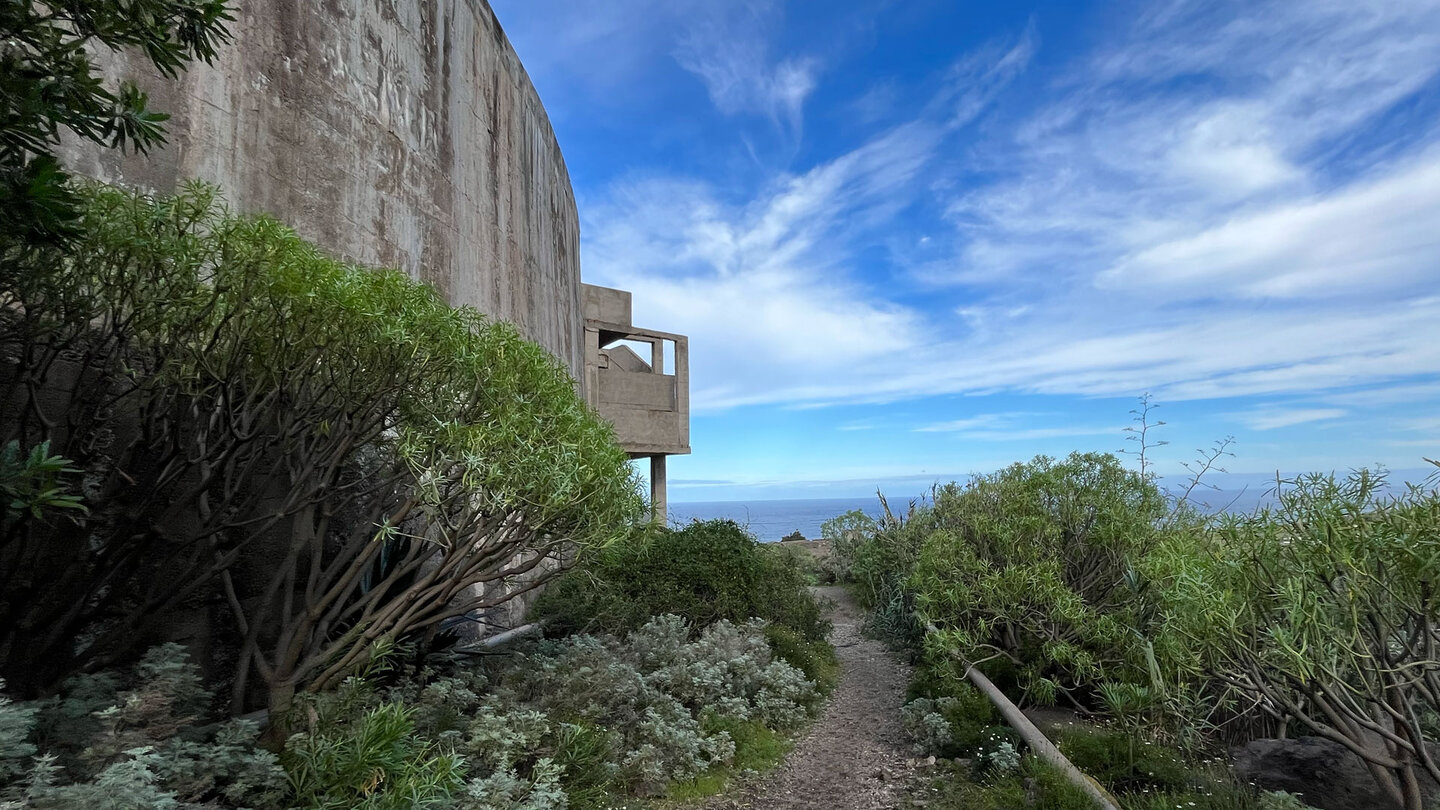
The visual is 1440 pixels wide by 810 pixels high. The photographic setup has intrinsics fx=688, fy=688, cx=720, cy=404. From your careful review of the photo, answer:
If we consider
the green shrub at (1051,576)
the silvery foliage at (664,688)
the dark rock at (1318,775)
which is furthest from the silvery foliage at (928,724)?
the dark rock at (1318,775)

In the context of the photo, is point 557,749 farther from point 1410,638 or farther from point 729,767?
point 1410,638

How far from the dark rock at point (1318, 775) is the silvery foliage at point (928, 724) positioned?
200 cm

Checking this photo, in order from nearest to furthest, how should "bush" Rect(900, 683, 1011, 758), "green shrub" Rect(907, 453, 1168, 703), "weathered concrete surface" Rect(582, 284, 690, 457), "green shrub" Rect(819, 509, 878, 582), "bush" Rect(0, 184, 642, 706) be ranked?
1. "bush" Rect(0, 184, 642, 706)
2. "bush" Rect(900, 683, 1011, 758)
3. "green shrub" Rect(907, 453, 1168, 703)
4. "green shrub" Rect(819, 509, 878, 582)
5. "weathered concrete surface" Rect(582, 284, 690, 457)

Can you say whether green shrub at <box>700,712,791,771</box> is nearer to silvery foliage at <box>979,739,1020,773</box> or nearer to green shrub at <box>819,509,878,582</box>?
silvery foliage at <box>979,739,1020,773</box>

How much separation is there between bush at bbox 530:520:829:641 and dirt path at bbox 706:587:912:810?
1412 millimetres

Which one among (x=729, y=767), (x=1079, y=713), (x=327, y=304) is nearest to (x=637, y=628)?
(x=729, y=767)

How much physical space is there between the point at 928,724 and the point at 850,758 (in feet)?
2.43

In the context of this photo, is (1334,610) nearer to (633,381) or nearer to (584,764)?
(584,764)

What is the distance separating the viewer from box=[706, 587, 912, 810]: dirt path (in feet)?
16.7

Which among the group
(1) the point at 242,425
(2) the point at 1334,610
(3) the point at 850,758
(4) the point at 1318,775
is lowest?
(3) the point at 850,758

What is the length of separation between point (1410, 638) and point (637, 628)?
259 inches

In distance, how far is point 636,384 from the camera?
1814 cm

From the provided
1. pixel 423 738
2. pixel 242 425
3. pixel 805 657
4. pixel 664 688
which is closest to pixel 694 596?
pixel 805 657

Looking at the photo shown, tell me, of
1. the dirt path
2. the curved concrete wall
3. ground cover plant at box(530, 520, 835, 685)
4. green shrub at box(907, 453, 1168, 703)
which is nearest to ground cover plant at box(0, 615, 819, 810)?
the dirt path
